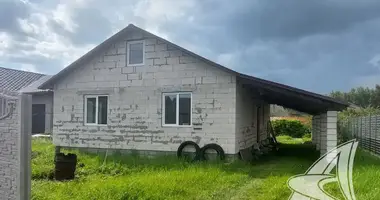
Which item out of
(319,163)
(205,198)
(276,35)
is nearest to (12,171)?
(205,198)

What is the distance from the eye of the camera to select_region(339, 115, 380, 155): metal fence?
46.3 feet

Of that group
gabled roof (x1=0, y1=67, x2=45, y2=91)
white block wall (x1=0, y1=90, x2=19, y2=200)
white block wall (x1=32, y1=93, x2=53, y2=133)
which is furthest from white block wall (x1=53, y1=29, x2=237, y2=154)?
gabled roof (x1=0, y1=67, x2=45, y2=91)

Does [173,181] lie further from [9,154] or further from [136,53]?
[136,53]

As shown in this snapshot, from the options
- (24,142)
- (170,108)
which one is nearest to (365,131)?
(170,108)

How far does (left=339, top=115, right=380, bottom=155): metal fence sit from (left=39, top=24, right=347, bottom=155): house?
2907 millimetres

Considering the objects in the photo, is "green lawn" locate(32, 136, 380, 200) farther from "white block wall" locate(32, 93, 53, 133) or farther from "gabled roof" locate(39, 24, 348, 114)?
"white block wall" locate(32, 93, 53, 133)

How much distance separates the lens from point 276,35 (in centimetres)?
1733

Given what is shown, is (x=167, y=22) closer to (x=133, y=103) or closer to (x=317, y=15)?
(x=133, y=103)

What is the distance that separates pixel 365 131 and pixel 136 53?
452 inches

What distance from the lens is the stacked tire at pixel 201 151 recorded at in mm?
11388

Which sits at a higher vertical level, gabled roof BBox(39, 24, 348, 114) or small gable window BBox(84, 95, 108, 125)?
gabled roof BBox(39, 24, 348, 114)

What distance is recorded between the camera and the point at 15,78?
84.1 ft

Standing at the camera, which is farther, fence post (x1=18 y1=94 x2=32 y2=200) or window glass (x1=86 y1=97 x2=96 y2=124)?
window glass (x1=86 y1=97 x2=96 y2=124)

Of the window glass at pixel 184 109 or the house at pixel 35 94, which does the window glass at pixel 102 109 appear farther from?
the house at pixel 35 94
